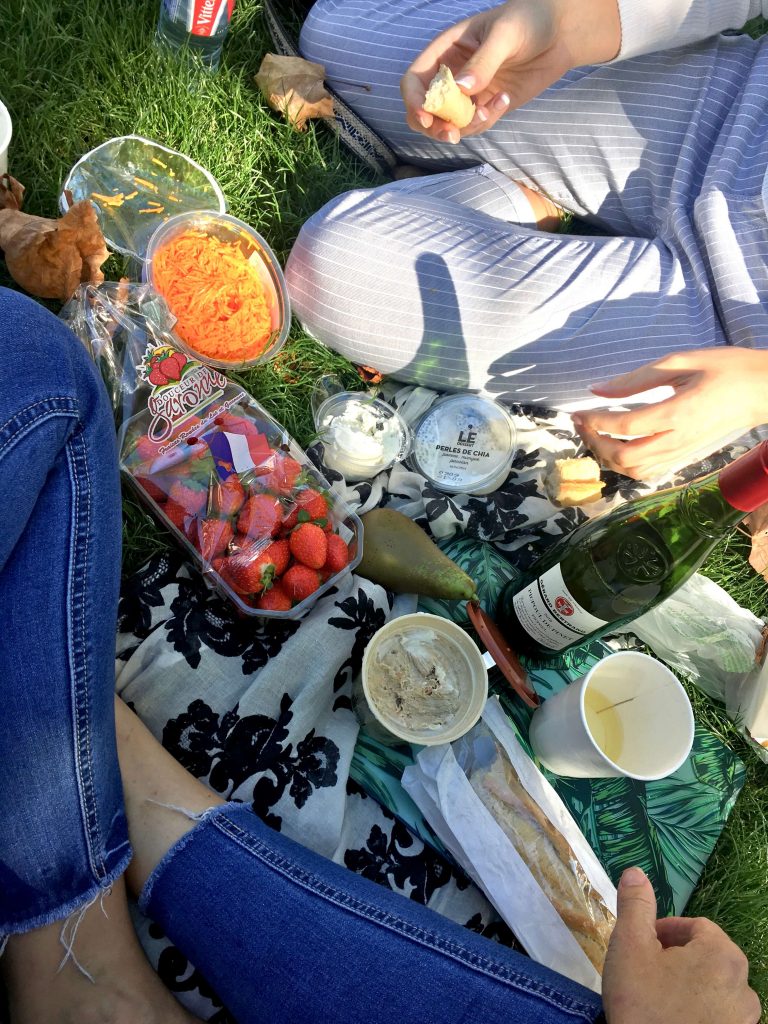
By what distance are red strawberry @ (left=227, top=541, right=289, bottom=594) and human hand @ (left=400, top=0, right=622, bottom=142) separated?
2.78ft

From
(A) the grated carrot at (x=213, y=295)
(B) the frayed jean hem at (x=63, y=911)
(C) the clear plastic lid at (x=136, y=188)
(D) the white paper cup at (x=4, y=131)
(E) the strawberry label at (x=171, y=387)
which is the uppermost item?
(D) the white paper cup at (x=4, y=131)

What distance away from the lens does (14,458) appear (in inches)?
40.5

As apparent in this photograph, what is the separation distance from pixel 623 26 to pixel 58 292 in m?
1.24

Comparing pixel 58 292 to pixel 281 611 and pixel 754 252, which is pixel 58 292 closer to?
pixel 281 611

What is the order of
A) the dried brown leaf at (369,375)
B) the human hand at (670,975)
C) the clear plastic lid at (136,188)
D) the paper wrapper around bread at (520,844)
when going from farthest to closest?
the dried brown leaf at (369,375), the clear plastic lid at (136,188), the paper wrapper around bread at (520,844), the human hand at (670,975)

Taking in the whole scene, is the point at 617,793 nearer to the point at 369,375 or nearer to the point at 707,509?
the point at 707,509

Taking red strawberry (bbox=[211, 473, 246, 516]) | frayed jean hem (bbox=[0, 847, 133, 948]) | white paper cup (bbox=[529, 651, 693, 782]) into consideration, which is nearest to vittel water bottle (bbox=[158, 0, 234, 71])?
red strawberry (bbox=[211, 473, 246, 516])

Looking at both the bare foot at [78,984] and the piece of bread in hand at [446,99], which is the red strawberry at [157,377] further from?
the bare foot at [78,984]

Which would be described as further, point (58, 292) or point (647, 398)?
point (647, 398)

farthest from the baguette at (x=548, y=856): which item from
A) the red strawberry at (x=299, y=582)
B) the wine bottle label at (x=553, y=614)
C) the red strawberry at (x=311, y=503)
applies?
the red strawberry at (x=311, y=503)

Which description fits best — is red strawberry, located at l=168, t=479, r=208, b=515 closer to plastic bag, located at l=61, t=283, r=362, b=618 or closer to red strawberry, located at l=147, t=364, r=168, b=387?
plastic bag, located at l=61, t=283, r=362, b=618

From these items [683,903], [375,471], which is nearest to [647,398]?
[375,471]

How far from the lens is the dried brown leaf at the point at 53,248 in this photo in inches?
58.1

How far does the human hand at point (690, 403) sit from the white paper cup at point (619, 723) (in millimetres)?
418
